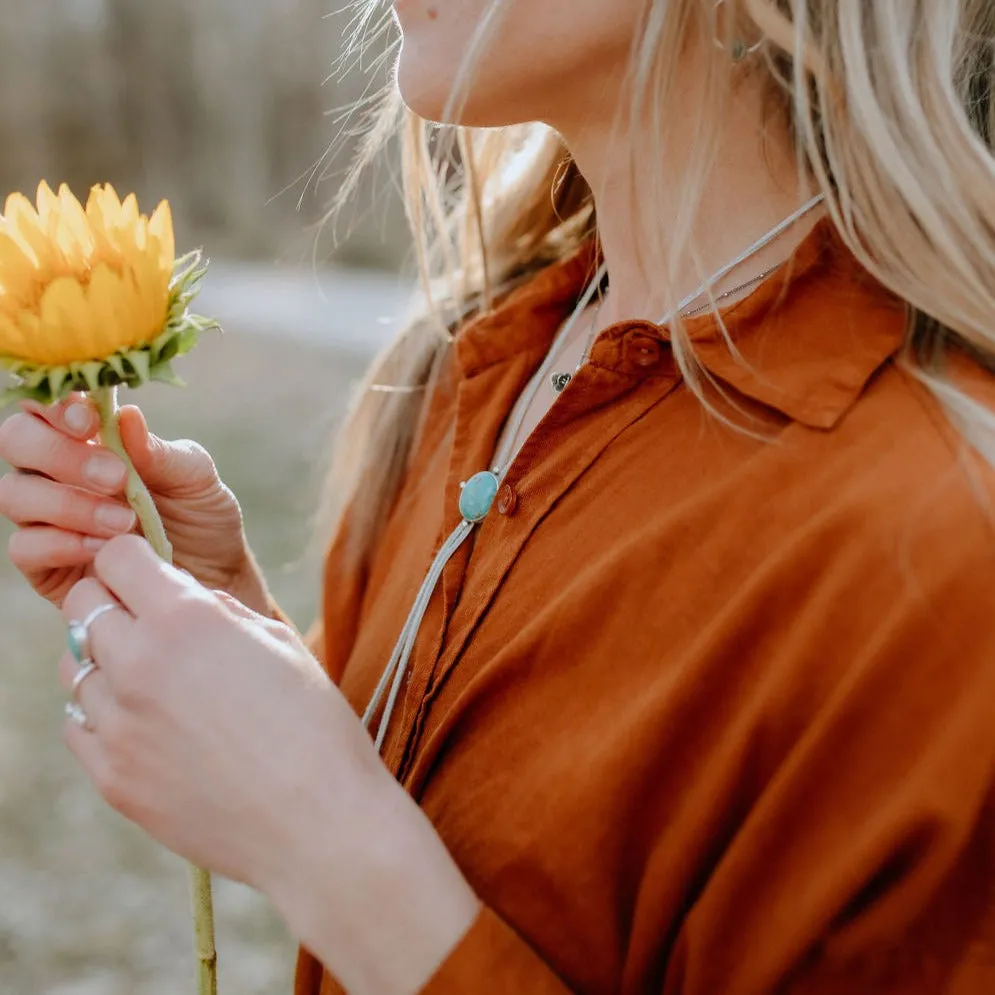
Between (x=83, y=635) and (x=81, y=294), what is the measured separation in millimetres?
234

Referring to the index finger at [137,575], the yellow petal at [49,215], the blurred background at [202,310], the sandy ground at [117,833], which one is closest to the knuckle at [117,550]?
the index finger at [137,575]

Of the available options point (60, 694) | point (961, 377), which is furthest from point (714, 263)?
point (60, 694)

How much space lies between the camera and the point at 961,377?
79 centimetres

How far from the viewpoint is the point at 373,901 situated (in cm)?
72

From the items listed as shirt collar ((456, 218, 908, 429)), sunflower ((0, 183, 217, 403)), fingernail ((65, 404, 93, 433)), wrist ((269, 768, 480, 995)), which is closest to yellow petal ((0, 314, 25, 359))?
sunflower ((0, 183, 217, 403))

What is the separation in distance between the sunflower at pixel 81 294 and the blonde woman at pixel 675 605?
0.11 metres

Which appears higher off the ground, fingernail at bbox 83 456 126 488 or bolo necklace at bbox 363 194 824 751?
fingernail at bbox 83 456 126 488

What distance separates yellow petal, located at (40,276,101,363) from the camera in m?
0.66

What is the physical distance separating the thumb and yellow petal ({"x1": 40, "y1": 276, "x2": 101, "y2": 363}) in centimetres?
19

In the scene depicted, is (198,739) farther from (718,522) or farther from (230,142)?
(230,142)

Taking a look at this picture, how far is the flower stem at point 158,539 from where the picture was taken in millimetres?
770

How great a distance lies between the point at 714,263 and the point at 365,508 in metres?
0.51

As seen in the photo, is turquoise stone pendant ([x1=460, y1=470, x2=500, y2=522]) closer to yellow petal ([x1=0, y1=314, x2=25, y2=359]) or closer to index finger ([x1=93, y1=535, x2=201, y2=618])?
index finger ([x1=93, y1=535, x2=201, y2=618])

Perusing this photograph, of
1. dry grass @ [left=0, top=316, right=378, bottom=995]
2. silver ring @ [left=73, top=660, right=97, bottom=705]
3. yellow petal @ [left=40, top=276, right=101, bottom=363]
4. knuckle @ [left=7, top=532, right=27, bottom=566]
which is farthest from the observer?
dry grass @ [left=0, top=316, right=378, bottom=995]
